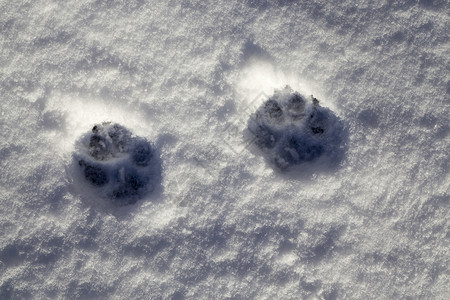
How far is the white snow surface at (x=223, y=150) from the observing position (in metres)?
1.69

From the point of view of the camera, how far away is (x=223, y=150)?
1737 millimetres

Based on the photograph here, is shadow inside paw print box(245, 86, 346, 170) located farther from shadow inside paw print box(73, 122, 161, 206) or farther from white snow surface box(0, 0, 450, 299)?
shadow inside paw print box(73, 122, 161, 206)

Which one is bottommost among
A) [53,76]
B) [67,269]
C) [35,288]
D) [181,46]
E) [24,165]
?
[35,288]

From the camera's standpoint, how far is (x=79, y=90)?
1.75 meters

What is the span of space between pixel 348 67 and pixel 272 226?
2.68 ft

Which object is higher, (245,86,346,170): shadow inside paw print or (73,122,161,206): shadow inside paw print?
(245,86,346,170): shadow inside paw print

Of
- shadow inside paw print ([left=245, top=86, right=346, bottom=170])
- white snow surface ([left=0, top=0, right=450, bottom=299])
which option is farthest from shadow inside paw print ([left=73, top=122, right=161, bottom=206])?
shadow inside paw print ([left=245, top=86, right=346, bottom=170])

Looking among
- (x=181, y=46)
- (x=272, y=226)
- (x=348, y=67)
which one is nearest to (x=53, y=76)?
(x=181, y=46)

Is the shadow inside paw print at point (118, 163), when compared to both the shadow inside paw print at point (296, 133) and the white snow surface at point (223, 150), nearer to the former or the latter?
the white snow surface at point (223, 150)

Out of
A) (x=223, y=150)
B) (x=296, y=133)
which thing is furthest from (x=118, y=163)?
(x=296, y=133)

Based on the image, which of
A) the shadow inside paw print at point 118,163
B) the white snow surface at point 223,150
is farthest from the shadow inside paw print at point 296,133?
the shadow inside paw print at point 118,163

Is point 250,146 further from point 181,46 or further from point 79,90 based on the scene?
point 79,90

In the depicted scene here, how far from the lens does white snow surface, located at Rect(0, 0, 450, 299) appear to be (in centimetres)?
169

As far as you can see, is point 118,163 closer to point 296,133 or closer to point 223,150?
point 223,150
